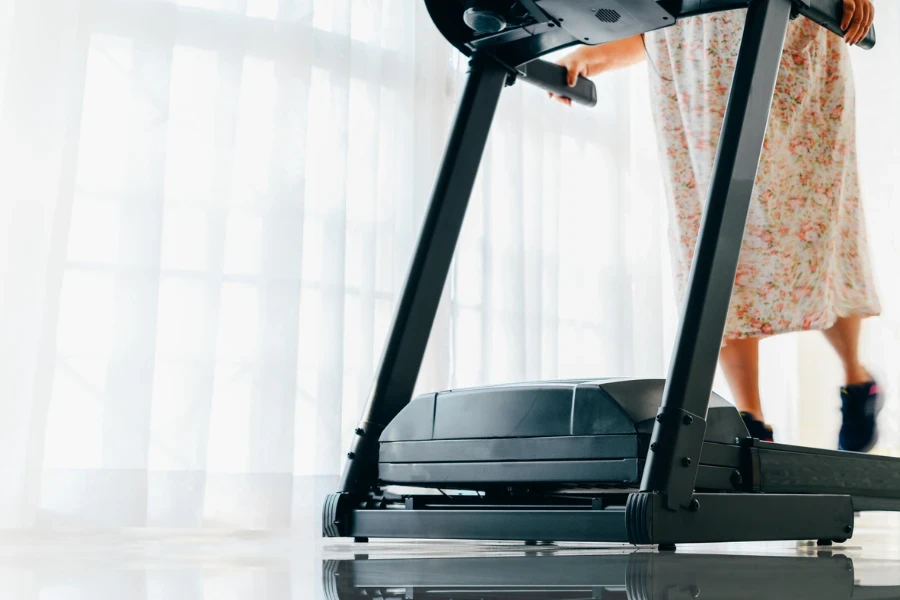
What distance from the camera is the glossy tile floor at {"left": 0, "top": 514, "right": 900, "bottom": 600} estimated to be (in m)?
0.74

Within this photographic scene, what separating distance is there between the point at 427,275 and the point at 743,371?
3.15 feet

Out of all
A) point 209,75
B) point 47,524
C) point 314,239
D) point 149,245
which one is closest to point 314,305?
point 314,239

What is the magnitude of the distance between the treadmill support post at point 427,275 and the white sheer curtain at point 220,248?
650 millimetres

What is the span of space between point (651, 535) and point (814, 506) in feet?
1.32

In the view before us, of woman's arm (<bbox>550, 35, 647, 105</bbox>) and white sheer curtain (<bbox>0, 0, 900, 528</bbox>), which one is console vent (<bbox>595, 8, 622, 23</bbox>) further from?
white sheer curtain (<bbox>0, 0, 900, 528</bbox>)

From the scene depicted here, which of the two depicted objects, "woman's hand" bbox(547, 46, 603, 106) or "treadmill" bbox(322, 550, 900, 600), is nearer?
"treadmill" bbox(322, 550, 900, 600)

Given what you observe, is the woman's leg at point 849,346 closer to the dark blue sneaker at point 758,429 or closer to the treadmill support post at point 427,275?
the dark blue sneaker at point 758,429

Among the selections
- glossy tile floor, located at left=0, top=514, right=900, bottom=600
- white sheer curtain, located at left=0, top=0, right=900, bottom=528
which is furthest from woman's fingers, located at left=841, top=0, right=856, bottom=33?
white sheer curtain, located at left=0, top=0, right=900, bottom=528

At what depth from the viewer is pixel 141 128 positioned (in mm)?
2158

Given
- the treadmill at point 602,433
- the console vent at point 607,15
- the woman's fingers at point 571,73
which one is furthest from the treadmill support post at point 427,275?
the console vent at point 607,15

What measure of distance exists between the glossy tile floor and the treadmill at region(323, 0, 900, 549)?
67 mm

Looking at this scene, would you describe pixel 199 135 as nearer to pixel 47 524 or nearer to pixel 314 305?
pixel 314 305

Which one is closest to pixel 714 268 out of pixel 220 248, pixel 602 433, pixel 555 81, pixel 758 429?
pixel 602 433

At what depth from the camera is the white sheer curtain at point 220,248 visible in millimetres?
1948
